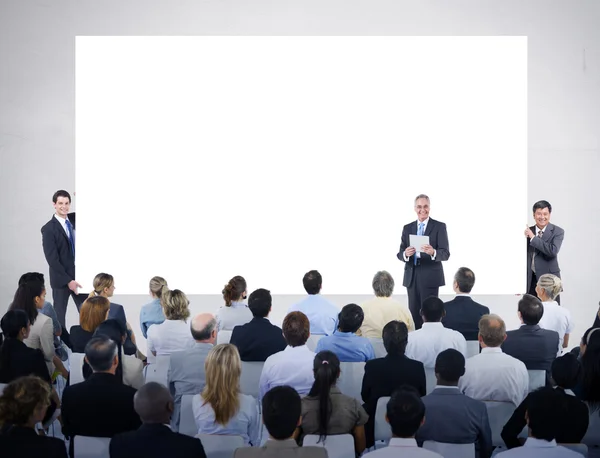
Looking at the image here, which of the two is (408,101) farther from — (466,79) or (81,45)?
(81,45)

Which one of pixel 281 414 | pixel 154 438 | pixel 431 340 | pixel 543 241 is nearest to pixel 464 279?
pixel 431 340

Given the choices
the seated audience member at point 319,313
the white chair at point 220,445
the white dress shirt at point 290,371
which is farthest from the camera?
the seated audience member at point 319,313

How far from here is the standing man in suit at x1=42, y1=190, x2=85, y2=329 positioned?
6762 mm

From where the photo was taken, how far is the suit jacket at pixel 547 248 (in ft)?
21.1

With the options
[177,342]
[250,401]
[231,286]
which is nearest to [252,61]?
[231,286]

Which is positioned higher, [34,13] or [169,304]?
[34,13]

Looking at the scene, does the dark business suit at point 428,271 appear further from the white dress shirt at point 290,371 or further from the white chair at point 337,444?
the white chair at point 337,444

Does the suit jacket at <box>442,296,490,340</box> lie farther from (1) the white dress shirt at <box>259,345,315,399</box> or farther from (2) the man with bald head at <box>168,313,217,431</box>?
(2) the man with bald head at <box>168,313,217,431</box>

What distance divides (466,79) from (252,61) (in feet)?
7.45

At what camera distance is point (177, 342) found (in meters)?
4.79

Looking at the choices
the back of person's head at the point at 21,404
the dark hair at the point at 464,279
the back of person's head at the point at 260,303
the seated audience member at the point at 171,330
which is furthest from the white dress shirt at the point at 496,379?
the back of person's head at the point at 21,404

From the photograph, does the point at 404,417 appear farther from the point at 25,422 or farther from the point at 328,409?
the point at 25,422

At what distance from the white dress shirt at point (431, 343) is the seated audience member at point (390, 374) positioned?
1.85 feet

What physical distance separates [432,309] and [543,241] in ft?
7.96
